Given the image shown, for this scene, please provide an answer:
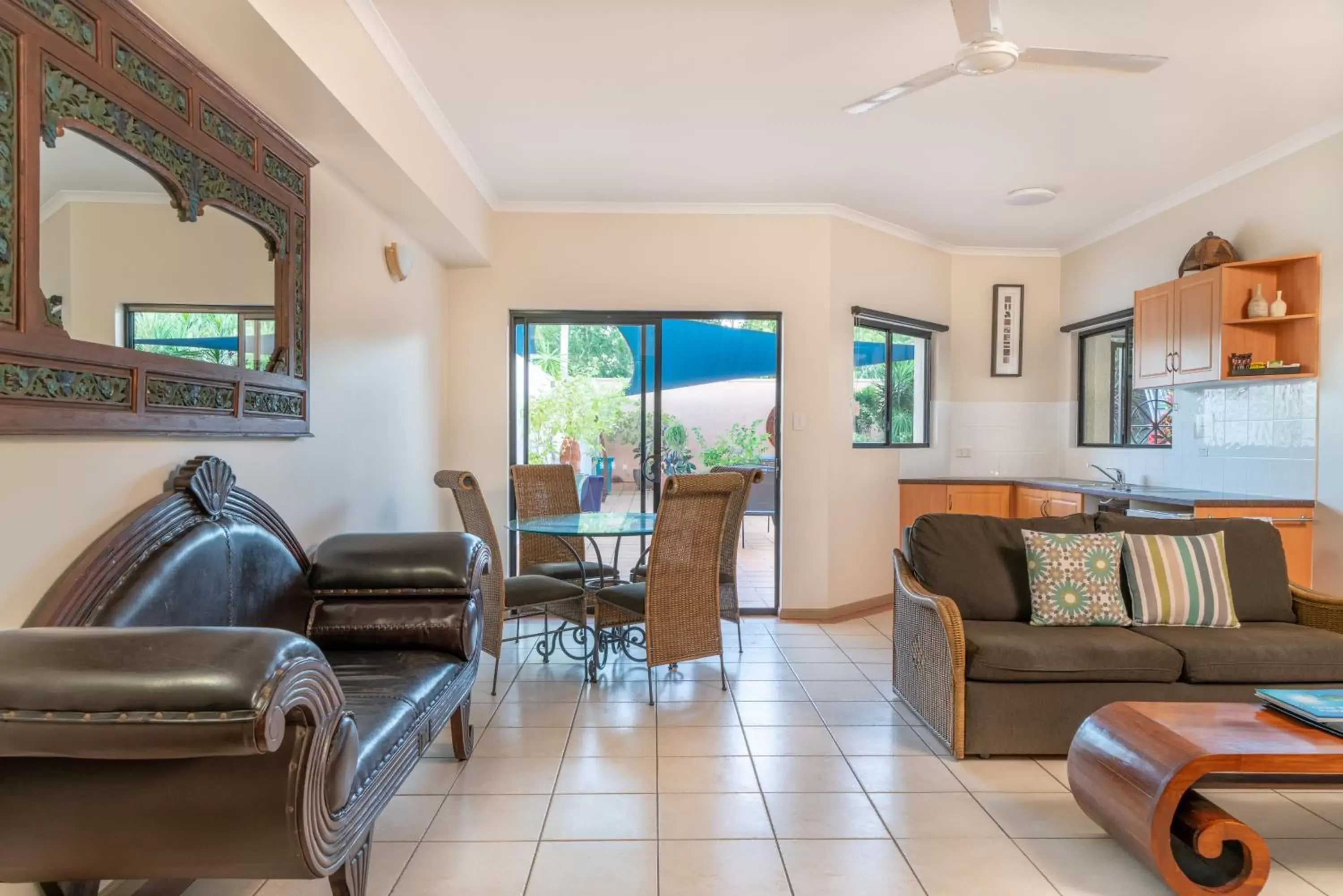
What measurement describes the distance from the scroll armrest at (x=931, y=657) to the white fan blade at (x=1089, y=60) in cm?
188

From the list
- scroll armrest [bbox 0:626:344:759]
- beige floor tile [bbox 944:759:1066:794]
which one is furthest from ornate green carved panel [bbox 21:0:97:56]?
beige floor tile [bbox 944:759:1066:794]

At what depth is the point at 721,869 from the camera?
205 cm

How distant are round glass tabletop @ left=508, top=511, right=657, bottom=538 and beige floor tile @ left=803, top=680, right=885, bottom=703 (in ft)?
3.50

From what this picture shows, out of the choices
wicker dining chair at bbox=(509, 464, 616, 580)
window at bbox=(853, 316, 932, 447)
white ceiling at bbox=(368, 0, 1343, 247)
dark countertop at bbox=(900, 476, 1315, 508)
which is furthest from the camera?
window at bbox=(853, 316, 932, 447)

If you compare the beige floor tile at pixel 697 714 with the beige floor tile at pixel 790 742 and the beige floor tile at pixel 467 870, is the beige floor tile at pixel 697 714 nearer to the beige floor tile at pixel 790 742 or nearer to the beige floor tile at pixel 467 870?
the beige floor tile at pixel 790 742

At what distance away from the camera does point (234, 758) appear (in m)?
1.36

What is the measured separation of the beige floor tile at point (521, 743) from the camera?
9.12 feet

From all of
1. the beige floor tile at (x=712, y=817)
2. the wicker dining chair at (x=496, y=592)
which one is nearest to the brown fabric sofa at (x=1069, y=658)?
the beige floor tile at (x=712, y=817)

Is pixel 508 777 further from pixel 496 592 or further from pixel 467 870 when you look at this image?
pixel 496 592

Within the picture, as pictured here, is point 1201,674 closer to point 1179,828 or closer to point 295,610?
point 1179,828

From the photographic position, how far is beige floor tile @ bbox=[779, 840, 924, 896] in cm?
196

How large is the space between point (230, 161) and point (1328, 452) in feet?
15.7

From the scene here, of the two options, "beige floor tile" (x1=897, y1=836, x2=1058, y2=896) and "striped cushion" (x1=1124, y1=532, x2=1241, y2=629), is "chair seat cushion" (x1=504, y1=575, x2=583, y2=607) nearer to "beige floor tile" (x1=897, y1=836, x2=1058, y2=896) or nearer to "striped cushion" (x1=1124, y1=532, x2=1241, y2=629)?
"beige floor tile" (x1=897, y1=836, x2=1058, y2=896)

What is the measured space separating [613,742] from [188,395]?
6.22 feet
